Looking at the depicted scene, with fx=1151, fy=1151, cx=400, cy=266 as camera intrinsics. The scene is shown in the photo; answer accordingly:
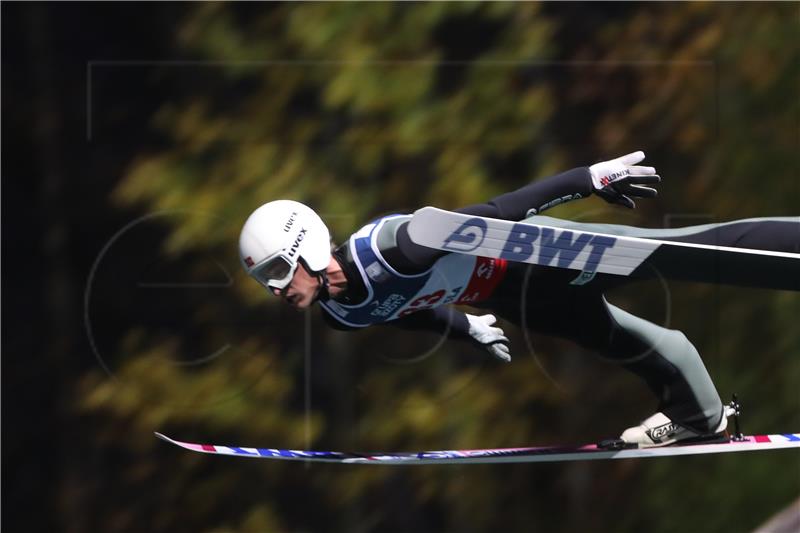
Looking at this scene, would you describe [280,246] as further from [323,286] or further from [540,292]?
[540,292]

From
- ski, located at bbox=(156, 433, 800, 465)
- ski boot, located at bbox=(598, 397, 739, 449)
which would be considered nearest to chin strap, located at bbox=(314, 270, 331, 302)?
ski, located at bbox=(156, 433, 800, 465)

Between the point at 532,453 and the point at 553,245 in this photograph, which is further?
the point at 532,453

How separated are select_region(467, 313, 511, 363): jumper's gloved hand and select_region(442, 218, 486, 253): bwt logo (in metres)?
0.98

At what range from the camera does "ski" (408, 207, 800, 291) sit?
423 cm

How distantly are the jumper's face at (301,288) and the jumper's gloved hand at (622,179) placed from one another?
1.13 metres

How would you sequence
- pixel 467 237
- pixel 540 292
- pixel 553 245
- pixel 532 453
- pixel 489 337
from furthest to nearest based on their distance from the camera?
pixel 532 453 < pixel 489 337 < pixel 540 292 < pixel 553 245 < pixel 467 237

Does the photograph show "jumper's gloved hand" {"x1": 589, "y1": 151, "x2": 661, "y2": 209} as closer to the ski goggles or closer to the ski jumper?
the ski jumper

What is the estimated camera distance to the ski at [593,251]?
4.23 m

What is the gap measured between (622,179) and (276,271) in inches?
53.6

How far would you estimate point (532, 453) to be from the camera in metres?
5.29

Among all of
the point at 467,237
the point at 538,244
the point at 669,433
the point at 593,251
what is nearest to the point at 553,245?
the point at 538,244

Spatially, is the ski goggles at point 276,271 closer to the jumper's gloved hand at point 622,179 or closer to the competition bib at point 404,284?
the competition bib at point 404,284

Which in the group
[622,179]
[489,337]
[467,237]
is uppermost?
[622,179]

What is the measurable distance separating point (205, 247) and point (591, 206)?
7.74 ft
